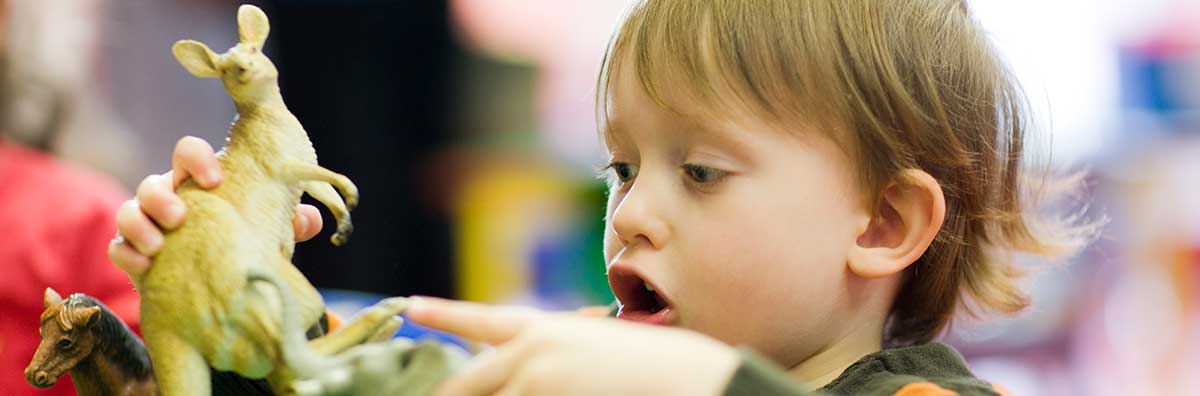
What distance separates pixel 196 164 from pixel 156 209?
3 cm

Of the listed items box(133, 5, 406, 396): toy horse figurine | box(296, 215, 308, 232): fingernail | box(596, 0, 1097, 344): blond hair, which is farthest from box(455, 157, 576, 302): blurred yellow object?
box(133, 5, 406, 396): toy horse figurine

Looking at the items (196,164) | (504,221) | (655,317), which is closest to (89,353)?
(196,164)

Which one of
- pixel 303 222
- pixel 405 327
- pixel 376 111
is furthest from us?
pixel 376 111

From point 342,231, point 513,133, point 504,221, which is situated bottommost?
point 504,221

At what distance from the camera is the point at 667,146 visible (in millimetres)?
797

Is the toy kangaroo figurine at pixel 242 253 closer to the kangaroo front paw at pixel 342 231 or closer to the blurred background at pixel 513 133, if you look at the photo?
the kangaroo front paw at pixel 342 231

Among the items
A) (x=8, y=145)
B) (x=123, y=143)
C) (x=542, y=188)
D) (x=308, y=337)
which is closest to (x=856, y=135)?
(x=308, y=337)

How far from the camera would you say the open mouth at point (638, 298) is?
2.61 feet

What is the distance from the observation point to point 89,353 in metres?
0.66

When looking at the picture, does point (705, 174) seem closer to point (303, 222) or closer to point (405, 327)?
point (303, 222)

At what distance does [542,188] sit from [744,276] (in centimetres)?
162

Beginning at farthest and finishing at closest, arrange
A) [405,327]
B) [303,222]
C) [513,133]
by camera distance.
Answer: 1. [513,133]
2. [405,327]
3. [303,222]

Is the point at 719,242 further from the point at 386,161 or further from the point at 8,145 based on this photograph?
the point at 386,161

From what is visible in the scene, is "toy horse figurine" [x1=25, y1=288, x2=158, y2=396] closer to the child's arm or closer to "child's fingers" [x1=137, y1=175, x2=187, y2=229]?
"child's fingers" [x1=137, y1=175, x2=187, y2=229]
